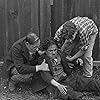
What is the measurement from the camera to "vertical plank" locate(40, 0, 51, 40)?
4.91 metres

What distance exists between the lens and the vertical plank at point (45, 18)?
4.91 m

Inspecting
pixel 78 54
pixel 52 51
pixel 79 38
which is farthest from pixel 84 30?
pixel 52 51

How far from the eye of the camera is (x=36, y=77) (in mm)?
4355

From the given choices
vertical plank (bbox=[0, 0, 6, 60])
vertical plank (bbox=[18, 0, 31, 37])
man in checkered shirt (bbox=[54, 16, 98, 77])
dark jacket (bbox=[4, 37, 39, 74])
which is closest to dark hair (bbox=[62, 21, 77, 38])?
man in checkered shirt (bbox=[54, 16, 98, 77])

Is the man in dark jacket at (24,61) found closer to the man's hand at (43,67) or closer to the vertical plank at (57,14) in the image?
the man's hand at (43,67)

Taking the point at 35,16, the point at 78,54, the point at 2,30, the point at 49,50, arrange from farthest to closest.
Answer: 1. the point at 2,30
2. the point at 35,16
3. the point at 78,54
4. the point at 49,50

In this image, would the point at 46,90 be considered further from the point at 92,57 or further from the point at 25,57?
the point at 92,57

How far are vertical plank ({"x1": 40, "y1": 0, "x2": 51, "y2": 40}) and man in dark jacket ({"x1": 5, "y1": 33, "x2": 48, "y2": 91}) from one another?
0.75m

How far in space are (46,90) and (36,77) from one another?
10.1 inches

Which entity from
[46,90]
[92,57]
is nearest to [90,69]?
[92,57]

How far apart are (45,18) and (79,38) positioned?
2.93 ft

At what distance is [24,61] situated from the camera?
169 inches

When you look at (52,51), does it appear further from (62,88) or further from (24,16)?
(24,16)

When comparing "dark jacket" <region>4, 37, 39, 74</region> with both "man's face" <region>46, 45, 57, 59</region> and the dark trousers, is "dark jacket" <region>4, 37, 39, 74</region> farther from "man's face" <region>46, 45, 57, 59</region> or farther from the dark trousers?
the dark trousers
